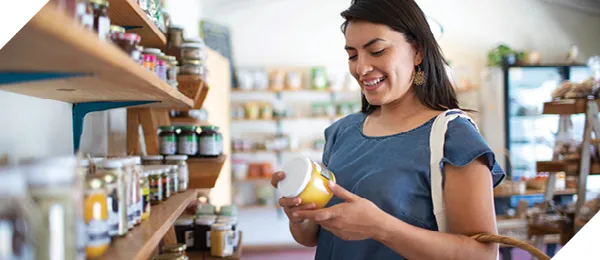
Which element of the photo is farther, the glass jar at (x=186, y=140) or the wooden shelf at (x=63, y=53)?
the glass jar at (x=186, y=140)

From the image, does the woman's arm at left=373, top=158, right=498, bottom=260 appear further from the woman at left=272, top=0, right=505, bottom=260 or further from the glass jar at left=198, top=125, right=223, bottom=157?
the glass jar at left=198, top=125, right=223, bottom=157

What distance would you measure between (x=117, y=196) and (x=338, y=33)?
5849 millimetres

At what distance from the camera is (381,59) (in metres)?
1.38

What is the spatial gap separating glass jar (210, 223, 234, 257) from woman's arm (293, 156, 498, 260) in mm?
1270

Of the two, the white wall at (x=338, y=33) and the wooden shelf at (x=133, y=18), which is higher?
the white wall at (x=338, y=33)

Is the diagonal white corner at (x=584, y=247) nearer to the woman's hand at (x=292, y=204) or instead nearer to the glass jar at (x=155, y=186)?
the woman's hand at (x=292, y=204)

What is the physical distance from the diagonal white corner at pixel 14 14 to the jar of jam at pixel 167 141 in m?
1.21

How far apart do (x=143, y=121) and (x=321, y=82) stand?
4209mm

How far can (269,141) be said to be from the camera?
6.34 meters

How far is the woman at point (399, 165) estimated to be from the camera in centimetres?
118

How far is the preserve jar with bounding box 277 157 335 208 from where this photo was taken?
1182 mm

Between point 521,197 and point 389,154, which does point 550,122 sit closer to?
point 521,197

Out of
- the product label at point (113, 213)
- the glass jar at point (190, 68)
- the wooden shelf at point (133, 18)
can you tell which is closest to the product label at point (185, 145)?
the glass jar at point (190, 68)

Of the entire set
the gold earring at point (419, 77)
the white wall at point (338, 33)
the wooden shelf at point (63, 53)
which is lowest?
the wooden shelf at point (63, 53)
